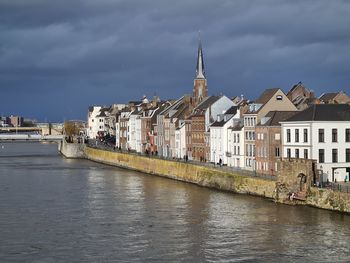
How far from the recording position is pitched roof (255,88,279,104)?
2837 inches

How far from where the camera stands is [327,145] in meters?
57.2

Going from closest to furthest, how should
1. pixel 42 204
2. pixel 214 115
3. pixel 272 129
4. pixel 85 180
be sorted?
pixel 42 204
pixel 272 129
pixel 85 180
pixel 214 115

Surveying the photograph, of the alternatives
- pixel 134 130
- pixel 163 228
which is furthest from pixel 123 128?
pixel 163 228

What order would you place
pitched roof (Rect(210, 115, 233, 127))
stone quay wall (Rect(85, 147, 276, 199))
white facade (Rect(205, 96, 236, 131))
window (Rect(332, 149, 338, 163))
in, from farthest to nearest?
white facade (Rect(205, 96, 236, 131)) < pitched roof (Rect(210, 115, 233, 127)) < stone quay wall (Rect(85, 147, 276, 199)) < window (Rect(332, 149, 338, 163))

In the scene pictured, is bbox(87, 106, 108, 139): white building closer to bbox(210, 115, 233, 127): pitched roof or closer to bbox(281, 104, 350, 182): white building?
bbox(210, 115, 233, 127): pitched roof

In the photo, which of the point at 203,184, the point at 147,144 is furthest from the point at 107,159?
the point at 203,184

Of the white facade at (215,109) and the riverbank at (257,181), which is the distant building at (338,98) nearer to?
the white facade at (215,109)

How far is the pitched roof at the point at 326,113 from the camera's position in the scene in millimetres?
57125

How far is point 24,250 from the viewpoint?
37219 mm

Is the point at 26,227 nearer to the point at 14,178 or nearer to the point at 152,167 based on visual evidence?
the point at 14,178

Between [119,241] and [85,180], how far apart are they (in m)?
41.2

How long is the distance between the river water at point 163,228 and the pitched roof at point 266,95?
1219 cm

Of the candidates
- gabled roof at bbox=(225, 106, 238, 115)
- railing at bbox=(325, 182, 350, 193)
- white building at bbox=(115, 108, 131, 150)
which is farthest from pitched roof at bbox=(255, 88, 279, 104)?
white building at bbox=(115, 108, 131, 150)

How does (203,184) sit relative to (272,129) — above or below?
below
